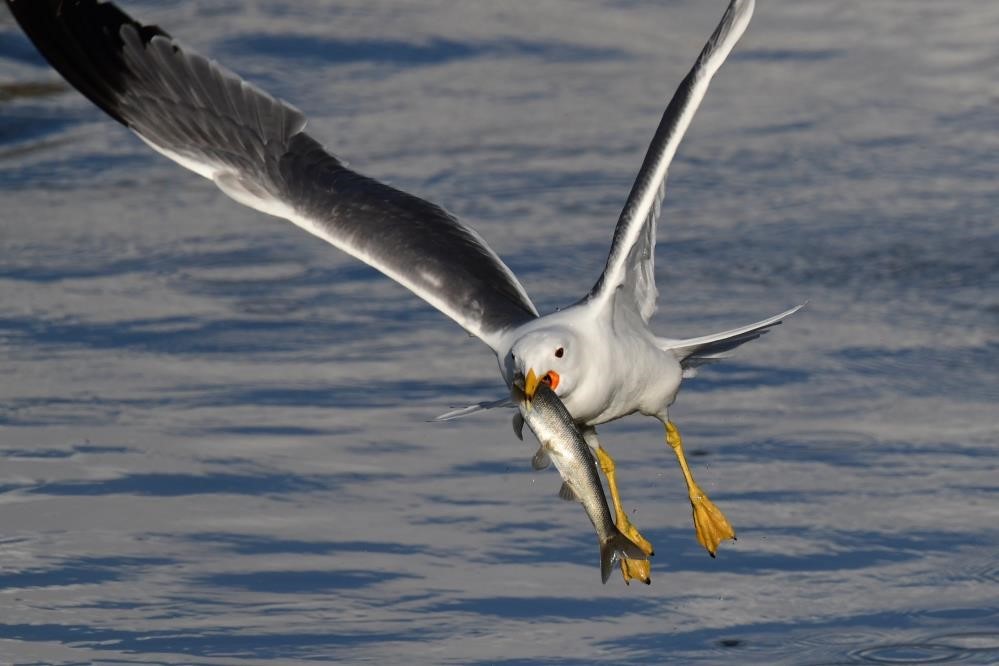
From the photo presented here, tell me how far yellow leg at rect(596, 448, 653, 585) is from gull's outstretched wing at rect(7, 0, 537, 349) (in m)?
0.72

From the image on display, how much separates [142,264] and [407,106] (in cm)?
352

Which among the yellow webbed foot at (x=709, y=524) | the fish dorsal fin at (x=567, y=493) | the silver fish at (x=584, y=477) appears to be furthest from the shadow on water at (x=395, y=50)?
the silver fish at (x=584, y=477)

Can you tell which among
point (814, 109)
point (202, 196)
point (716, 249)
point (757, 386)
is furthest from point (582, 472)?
point (814, 109)

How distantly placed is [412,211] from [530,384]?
6.25 ft

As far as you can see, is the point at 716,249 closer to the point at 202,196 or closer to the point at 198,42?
the point at 202,196

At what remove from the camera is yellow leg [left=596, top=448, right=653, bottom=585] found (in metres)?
7.23

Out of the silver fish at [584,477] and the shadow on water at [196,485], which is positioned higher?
the shadow on water at [196,485]

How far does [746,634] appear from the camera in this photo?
7.07m

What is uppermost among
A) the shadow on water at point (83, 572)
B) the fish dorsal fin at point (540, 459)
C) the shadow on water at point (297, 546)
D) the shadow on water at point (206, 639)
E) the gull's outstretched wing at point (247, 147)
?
the gull's outstretched wing at point (247, 147)

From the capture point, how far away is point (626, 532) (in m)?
7.48

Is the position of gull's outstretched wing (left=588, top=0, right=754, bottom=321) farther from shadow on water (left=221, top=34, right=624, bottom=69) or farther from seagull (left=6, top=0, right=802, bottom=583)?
shadow on water (left=221, top=34, right=624, bottom=69)

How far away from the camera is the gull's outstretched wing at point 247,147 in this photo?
814 cm

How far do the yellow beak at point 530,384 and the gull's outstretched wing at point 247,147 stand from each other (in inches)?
47.7

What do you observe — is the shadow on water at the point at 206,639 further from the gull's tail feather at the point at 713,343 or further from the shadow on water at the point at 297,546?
the gull's tail feather at the point at 713,343
